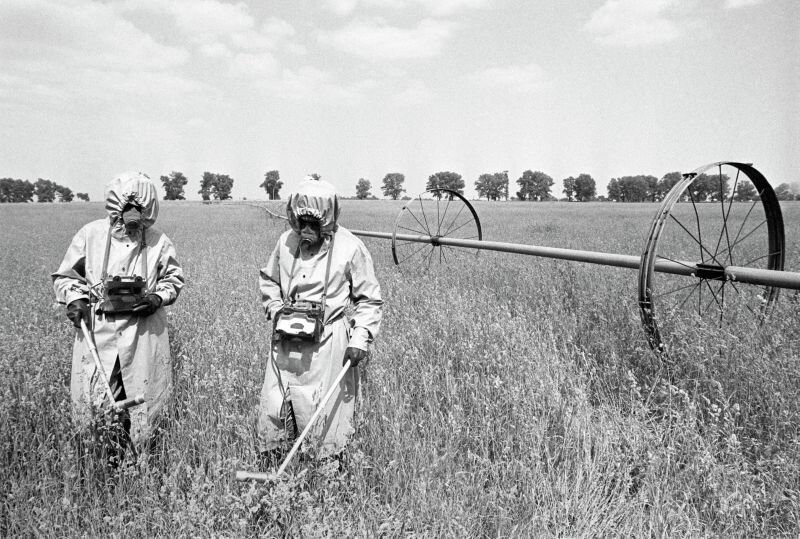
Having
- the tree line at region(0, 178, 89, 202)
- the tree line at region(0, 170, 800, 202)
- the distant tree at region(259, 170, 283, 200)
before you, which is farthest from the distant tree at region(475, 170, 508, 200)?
the tree line at region(0, 178, 89, 202)

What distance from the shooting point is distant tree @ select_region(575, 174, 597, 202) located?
107625 mm

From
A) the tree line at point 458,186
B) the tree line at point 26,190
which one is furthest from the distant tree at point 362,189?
the tree line at point 26,190

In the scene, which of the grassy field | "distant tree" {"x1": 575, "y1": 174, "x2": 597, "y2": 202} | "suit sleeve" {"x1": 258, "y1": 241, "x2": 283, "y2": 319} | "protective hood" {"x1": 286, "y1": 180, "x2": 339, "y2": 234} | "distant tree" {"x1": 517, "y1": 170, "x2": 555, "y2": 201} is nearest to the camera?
the grassy field

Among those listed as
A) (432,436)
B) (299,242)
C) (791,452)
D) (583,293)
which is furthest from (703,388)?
(299,242)

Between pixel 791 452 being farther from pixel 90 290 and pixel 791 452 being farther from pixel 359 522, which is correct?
pixel 90 290

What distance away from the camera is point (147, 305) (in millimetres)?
2963

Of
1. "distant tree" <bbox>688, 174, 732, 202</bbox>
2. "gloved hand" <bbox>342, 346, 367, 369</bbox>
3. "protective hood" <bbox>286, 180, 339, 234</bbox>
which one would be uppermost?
"distant tree" <bbox>688, 174, 732, 202</bbox>

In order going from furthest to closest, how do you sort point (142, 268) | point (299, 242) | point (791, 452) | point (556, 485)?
point (142, 268) → point (299, 242) → point (791, 452) → point (556, 485)

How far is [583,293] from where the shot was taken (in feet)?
19.2

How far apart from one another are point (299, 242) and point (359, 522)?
156 centimetres

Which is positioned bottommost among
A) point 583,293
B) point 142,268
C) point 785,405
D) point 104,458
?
point 104,458

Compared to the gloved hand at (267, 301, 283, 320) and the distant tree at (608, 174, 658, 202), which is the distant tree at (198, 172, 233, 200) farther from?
the gloved hand at (267, 301, 283, 320)

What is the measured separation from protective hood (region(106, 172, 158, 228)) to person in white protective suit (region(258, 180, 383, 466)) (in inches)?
37.2

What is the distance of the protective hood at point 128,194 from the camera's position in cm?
293
